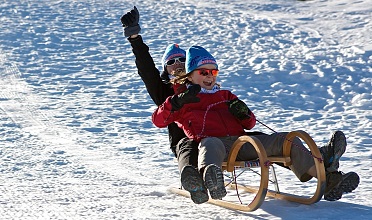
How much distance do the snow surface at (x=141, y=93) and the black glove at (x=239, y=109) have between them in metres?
0.57

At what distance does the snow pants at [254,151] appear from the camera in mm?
4316

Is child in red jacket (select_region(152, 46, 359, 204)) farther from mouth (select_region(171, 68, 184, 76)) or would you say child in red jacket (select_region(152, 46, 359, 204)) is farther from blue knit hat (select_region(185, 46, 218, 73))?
mouth (select_region(171, 68, 184, 76))

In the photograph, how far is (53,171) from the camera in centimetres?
585

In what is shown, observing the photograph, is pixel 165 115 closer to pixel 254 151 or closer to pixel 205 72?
pixel 205 72

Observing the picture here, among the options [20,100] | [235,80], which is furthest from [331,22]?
[20,100]

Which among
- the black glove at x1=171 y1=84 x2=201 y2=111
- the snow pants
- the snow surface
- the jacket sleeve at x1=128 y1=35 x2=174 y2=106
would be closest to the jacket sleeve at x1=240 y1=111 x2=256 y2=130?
the snow pants

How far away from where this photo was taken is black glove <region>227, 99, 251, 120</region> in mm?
4734

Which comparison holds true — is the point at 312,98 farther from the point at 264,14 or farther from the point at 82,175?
the point at 264,14

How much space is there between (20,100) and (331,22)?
548cm

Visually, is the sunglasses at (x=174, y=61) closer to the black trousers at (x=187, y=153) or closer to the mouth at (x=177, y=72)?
the mouth at (x=177, y=72)

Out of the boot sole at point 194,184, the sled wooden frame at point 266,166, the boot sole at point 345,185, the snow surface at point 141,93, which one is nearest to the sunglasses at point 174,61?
the snow surface at point 141,93

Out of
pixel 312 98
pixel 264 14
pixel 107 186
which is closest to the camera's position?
pixel 107 186

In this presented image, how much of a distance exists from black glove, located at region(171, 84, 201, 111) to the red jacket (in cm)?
6

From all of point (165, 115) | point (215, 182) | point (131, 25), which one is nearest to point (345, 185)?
point (215, 182)
